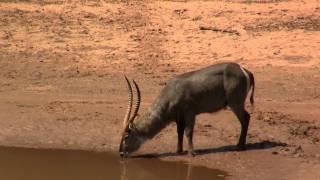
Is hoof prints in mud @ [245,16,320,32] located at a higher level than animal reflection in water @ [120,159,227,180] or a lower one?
higher

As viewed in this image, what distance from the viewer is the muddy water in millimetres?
9562

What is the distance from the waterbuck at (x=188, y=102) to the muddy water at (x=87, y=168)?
346 millimetres

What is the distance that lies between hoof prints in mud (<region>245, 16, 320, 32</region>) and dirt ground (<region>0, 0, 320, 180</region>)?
0.02 meters

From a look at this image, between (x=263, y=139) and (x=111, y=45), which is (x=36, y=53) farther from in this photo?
(x=263, y=139)

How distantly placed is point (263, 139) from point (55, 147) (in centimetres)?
300

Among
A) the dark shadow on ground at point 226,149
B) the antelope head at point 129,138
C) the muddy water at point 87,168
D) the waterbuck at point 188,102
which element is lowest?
the muddy water at point 87,168

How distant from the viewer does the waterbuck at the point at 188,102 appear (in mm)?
10156

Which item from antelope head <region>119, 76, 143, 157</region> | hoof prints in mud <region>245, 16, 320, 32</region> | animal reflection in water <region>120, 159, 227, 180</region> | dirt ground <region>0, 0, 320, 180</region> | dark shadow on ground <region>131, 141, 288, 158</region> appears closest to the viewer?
animal reflection in water <region>120, 159, 227, 180</region>

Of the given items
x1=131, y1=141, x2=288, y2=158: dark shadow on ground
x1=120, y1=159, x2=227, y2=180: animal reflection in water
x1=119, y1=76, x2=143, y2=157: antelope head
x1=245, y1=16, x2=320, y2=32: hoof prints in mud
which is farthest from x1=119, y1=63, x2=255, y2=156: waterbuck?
x1=245, y1=16, x2=320, y2=32: hoof prints in mud

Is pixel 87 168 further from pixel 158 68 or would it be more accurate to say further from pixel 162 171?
pixel 158 68

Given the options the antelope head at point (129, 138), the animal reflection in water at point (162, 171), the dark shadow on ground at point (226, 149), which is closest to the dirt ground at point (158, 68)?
the dark shadow on ground at point (226, 149)

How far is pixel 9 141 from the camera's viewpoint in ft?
36.0

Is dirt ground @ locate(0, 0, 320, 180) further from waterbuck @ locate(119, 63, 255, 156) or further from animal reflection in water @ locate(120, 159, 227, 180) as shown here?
waterbuck @ locate(119, 63, 255, 156)

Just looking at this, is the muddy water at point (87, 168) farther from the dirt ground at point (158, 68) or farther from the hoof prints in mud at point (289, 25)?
the hoof prints in mud at point (289, 25)
